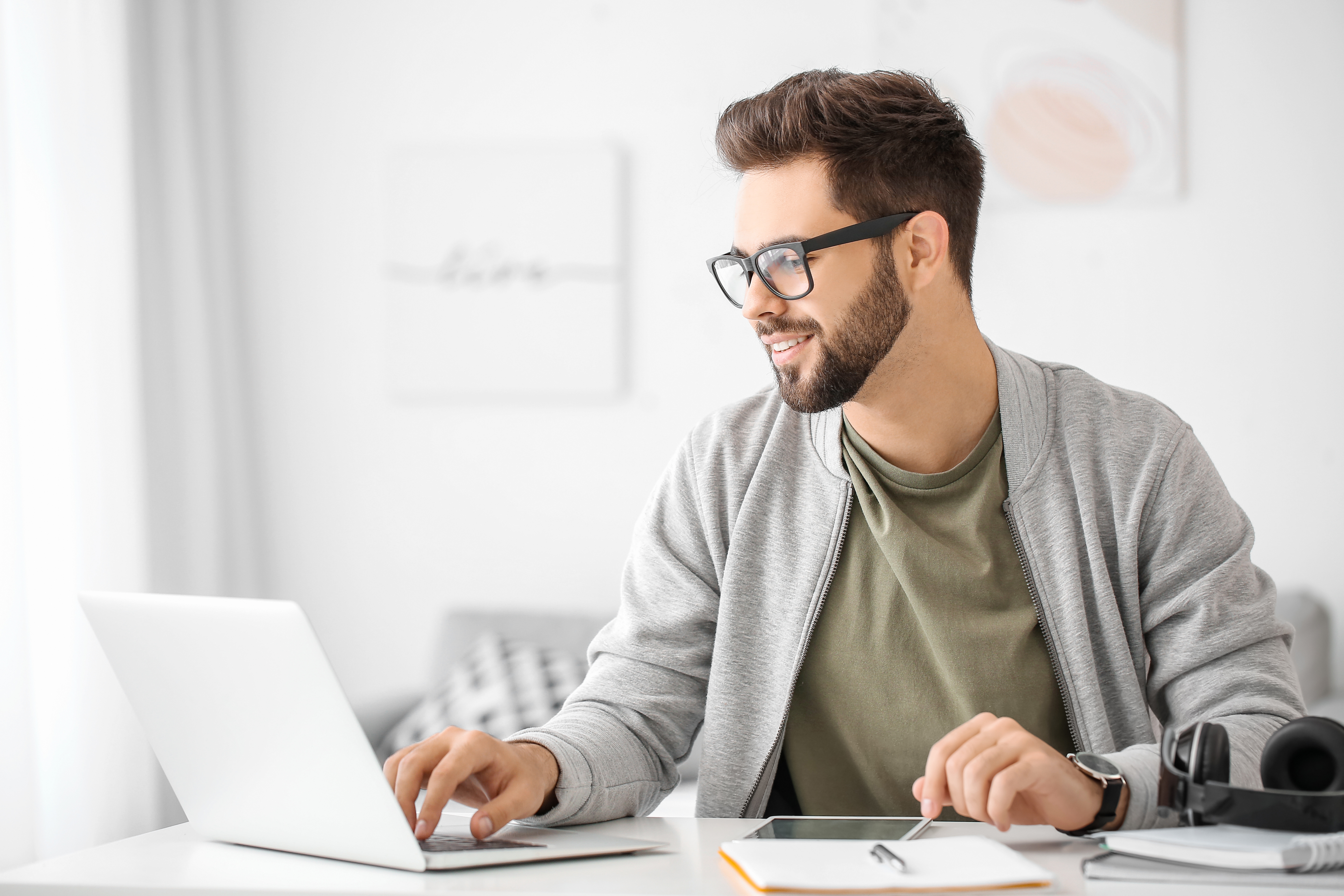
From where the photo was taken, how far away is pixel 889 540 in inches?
49.5

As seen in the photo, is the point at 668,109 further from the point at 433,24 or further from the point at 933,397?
the point at 933,397

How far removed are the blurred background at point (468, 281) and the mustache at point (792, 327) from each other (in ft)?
5.12

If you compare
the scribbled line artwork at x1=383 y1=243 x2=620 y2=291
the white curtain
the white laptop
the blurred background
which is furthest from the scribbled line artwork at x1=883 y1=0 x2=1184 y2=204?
the white laptop

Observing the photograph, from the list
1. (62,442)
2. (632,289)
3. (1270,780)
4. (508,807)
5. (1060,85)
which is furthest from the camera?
(632,289)

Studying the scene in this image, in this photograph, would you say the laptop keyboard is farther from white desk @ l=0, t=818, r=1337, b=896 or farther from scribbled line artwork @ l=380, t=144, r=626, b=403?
scribbled line artwork @ l=380, t=144, r=626, b=403

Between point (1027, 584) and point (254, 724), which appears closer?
point (254, 724)

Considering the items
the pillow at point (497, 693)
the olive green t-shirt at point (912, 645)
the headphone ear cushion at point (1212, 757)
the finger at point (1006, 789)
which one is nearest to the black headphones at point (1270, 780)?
the headphone ear cushion at point (1212, 757)

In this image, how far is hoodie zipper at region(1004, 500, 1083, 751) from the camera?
1192mm

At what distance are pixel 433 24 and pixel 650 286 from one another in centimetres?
89

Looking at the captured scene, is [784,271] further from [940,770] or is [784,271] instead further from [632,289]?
[632,289]

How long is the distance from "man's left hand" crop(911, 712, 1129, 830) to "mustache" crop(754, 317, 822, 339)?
502mm

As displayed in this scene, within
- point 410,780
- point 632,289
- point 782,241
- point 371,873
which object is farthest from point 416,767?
point 632,289

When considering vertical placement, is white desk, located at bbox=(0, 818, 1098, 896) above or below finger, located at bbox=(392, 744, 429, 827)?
below

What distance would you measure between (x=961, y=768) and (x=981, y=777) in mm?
17
